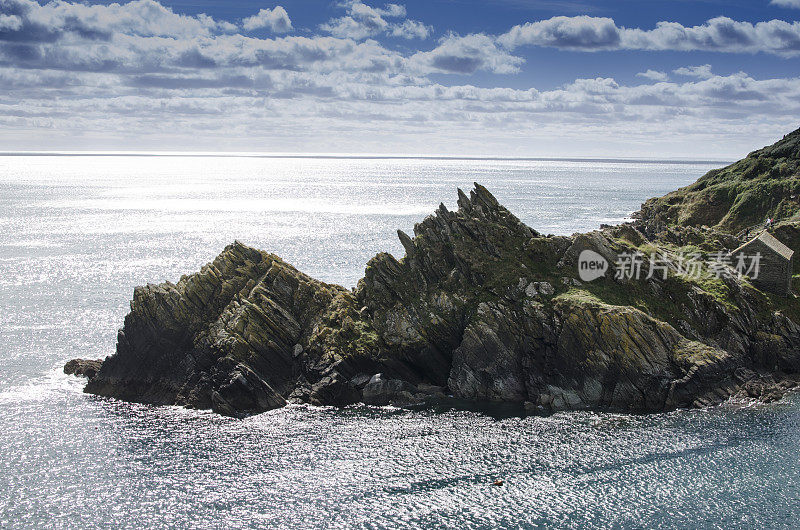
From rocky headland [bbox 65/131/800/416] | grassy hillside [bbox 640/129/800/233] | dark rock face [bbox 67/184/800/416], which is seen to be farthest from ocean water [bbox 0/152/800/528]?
grassy hillside [bbox 640/129/800/233]

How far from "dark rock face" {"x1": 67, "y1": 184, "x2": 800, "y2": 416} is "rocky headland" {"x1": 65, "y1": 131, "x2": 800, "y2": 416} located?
161 millimetres

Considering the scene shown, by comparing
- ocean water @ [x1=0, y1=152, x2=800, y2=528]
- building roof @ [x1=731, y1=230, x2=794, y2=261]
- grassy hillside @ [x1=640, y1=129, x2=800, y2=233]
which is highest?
grassy hillside @ [x1=640, y1=129, x2=800, y2=233]

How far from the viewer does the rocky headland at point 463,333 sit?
7169 cm

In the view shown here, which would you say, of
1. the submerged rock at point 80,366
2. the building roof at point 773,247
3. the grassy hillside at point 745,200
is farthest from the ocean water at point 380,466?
A: the grassy hillside at point 745,200

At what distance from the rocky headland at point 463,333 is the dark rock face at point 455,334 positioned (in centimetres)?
16

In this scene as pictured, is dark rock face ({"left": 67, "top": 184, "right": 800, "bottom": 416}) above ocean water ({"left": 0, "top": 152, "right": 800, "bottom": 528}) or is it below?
above

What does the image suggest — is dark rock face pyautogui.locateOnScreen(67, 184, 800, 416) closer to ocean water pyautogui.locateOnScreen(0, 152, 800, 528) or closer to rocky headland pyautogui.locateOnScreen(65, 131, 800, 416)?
rocky headland pyautogui.locateOnScreen(65, 131, 800, 416)

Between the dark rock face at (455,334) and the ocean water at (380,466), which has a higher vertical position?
the dark rock face at (455,334)

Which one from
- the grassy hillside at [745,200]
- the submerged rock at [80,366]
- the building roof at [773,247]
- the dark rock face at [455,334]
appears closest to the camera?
the dark rock face at [455,334]

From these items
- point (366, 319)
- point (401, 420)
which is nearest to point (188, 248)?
point (366, 319)

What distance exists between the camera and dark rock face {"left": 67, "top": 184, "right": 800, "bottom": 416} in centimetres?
7162

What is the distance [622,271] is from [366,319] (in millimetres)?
31764

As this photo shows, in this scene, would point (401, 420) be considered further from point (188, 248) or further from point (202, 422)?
point (188, 248)

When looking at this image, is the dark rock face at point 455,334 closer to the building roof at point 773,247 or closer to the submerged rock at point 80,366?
the submerged rock at point 80,366
